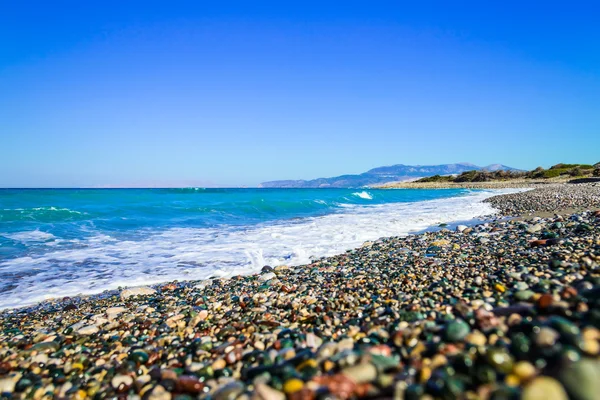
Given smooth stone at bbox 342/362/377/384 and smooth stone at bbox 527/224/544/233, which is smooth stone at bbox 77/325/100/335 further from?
smooth stone at bbox 527/224/544/233

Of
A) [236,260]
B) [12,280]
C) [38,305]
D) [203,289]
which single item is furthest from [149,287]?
[12,280]

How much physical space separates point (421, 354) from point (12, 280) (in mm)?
8257

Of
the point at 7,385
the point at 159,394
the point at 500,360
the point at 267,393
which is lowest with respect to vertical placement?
the point at 7,385

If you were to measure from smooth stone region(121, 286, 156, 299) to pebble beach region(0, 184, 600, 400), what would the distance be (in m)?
0.03

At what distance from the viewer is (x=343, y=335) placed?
2.92 m

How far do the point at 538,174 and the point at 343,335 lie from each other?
7158 cm

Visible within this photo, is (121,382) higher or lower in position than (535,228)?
lower

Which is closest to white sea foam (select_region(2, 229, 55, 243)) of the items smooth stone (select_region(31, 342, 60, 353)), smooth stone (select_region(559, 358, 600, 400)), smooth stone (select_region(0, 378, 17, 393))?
smooth stone (select_region(31, 342, 60, 353))

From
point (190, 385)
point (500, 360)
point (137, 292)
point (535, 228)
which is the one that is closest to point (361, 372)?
point (500, 360)

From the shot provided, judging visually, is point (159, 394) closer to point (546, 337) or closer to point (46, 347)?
point (46, 347)

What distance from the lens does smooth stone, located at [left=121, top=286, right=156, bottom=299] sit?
5.80m

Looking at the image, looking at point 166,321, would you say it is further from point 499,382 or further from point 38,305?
point 499,382

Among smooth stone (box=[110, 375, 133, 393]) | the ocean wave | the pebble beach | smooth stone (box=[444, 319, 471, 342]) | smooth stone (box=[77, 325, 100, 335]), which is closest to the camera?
the pebble beach

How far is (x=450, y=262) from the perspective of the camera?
5391mm
